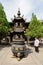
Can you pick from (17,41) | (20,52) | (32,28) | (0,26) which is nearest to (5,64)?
(20,52)

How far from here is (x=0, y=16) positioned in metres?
31.3

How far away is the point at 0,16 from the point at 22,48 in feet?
47.6

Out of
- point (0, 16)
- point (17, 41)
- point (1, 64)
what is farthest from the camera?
point (0, 16)

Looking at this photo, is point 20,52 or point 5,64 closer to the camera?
point 5,64

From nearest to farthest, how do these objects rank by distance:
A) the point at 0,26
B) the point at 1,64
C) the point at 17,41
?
the point at 1,64
the point at 17,41
the point at 0,26

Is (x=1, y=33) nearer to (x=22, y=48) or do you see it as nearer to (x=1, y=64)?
(x=22, y=48)

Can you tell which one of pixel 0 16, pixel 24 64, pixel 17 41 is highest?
pixel 0 16

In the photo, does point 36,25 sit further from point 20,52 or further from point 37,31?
point 20,52

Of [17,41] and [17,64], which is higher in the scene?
[17,41]

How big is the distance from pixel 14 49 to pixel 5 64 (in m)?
4.03

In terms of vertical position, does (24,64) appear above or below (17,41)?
below

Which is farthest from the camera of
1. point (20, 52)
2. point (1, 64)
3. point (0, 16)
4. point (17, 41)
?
point (0, 16)

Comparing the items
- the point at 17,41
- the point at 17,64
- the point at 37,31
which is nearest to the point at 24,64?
the point at 17,64

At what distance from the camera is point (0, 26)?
29344 millimetres
